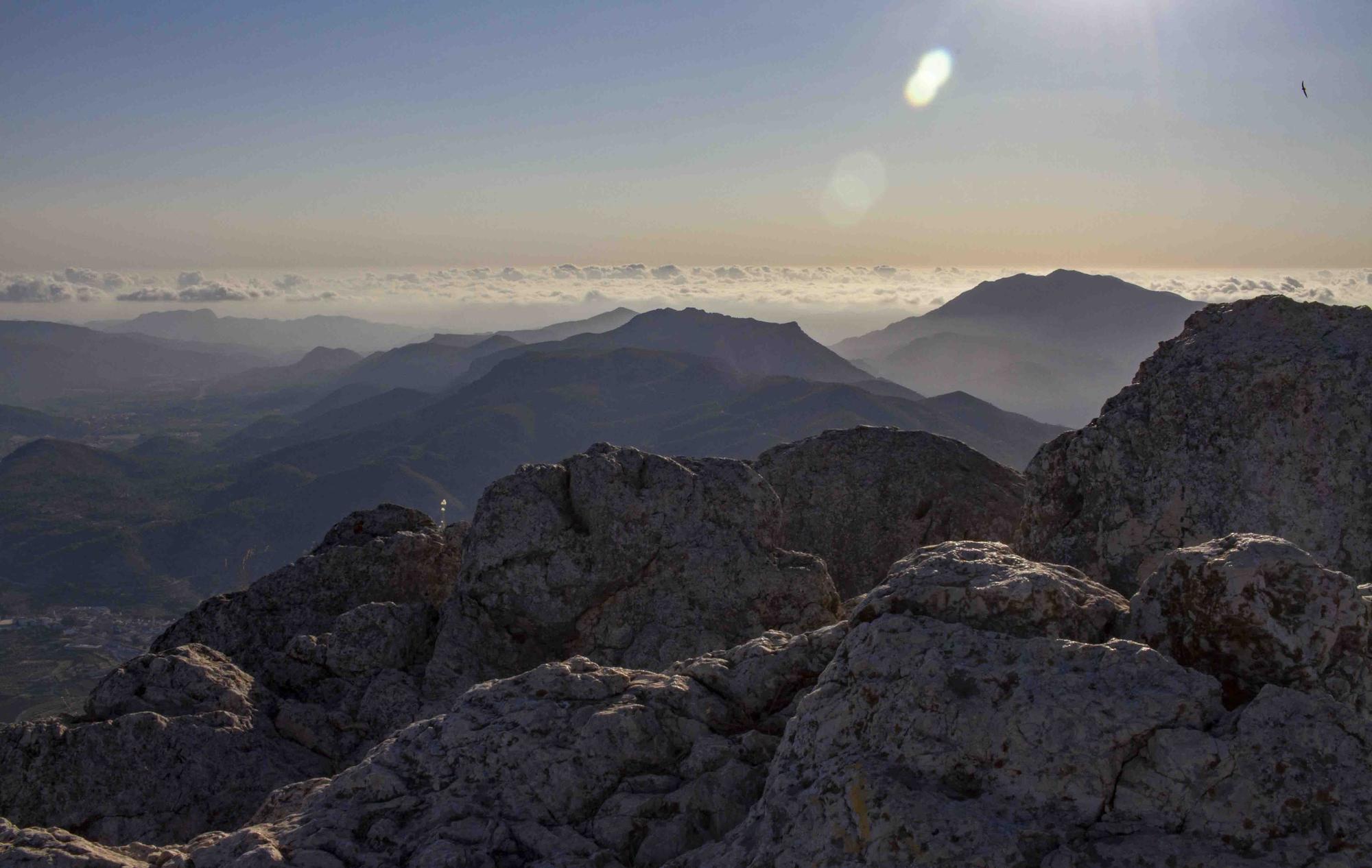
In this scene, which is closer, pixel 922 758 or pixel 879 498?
pixel 922 758

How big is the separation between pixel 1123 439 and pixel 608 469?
36.8 feet

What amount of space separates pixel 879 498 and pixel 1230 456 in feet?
36.2

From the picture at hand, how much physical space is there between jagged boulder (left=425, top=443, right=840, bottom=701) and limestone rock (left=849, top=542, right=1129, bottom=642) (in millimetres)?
8031

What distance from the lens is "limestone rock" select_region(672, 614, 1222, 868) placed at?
28.3 feet

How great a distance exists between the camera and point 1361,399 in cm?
1803

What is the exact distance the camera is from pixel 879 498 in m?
28.2

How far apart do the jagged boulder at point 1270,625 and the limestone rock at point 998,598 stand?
0.84 metres

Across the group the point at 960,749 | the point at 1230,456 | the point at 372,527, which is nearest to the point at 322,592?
the point at 372,527

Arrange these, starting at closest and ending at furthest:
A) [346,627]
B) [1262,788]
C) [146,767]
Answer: [1262,788] → [146,767] → [346,627]

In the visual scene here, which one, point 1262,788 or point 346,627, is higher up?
point 1262,788

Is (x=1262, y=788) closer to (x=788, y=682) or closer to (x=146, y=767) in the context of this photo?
(x=788, y=682)

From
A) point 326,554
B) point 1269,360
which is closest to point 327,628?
point 326,554

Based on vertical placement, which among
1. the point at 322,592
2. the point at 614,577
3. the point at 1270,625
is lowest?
the point at 322,592

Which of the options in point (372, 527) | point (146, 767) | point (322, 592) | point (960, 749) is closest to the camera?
point (960, 749)
